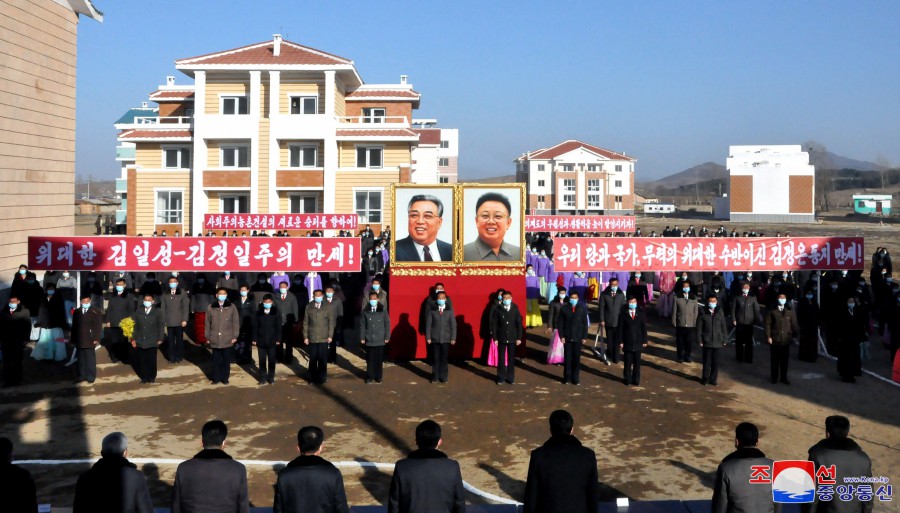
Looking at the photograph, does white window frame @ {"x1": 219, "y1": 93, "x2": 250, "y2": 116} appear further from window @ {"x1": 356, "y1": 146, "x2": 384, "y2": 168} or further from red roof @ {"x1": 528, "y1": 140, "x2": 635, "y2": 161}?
red roof @ {"x1": 528, "y1": 140, "x2": 635, "y2": 161}

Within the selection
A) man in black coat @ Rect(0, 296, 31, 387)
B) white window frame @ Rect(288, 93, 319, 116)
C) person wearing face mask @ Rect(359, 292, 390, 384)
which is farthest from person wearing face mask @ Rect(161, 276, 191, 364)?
white window frame @ Rect(288, 93, 319, 116)

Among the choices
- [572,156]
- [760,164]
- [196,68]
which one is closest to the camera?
[196,68]

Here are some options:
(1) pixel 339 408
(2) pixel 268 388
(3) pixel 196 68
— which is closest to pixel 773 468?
(1) pixel 339 408

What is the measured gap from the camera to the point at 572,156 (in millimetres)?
90188

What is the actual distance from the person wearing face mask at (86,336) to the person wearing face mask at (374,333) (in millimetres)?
4570

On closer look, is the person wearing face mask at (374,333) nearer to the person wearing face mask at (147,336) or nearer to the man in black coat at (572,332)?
the man in black coat at (572,332)

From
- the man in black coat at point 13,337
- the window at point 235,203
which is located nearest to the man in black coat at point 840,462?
the man in black coat at point 13,337

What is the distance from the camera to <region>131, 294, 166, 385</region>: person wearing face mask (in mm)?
12656

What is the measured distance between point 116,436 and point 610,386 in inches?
365

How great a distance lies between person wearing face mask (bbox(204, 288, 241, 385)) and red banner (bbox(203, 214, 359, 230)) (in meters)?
14.8

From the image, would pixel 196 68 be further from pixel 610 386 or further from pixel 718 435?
pixel 718 435

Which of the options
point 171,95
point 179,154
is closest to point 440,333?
point 179,154

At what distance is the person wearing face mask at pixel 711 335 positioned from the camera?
12562mm

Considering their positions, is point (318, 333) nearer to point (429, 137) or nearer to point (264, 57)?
point (264, 57)
